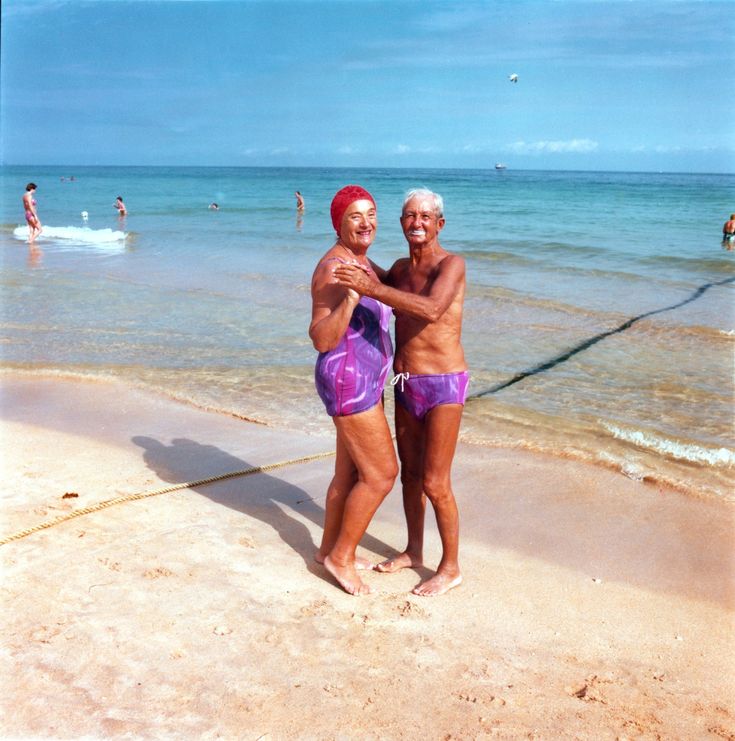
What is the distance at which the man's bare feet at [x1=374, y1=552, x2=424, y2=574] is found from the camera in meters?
4.16

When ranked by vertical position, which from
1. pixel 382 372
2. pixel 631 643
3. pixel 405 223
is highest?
pixel 405 223

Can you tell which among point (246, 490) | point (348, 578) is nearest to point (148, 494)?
point (246, 490)

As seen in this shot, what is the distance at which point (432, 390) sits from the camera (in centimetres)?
385

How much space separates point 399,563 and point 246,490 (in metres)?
1.42

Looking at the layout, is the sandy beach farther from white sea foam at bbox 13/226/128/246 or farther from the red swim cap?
white sea foam at bbox 13/226/128/246

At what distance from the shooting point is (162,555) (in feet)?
13.7

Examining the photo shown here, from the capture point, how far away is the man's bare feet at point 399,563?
13.6 ft

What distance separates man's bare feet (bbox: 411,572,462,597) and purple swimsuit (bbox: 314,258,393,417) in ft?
3.07

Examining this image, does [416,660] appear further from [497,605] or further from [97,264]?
[97,264]

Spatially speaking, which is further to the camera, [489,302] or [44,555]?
[489,302]

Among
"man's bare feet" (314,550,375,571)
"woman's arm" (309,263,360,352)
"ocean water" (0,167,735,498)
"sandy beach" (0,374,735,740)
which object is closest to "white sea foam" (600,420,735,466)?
"ocean water" (0,167,735,498)

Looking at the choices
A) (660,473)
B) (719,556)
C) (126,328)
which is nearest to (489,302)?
(126,328)

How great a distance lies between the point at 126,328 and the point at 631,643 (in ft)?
27.3

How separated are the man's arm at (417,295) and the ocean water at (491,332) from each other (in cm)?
264
